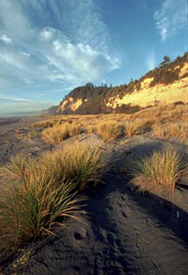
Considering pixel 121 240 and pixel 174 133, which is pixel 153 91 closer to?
pixel 174 133

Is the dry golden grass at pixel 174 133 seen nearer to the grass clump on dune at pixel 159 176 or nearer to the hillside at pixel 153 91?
the grass clump on dune at pixel 159 176

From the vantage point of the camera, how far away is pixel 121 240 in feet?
4.73

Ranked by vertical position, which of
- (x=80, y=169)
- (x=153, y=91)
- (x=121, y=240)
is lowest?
(x=121, y=240)

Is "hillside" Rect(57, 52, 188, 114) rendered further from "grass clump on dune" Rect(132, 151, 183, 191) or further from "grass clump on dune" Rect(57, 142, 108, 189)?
"grass clump on dune" Rect(57, 142, 108, 189)

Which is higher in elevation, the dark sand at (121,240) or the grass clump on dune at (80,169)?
the grass clump on dune at (80,169)

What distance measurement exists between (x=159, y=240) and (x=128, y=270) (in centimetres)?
49

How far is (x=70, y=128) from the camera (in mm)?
8094

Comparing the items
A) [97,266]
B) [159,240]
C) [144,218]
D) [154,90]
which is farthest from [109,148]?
[154,90]

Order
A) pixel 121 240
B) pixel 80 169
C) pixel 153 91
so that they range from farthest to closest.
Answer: pixel 153 91, pixel 80 169, pixel 121 240

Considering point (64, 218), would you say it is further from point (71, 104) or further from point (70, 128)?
point (71, 104)

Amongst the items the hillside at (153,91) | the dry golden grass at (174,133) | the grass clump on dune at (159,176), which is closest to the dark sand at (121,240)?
the grass clump on dune at (159,176)

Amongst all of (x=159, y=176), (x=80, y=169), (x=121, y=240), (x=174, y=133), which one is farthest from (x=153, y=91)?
(x=121, y=240)

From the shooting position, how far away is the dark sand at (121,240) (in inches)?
46.3

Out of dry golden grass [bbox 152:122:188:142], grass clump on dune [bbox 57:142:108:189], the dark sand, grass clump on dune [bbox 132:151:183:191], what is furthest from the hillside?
the dark sand
